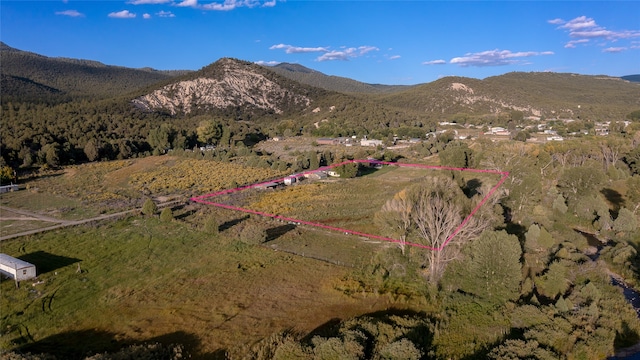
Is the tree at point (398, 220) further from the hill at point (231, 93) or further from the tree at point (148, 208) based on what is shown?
the hill at point (231, 93)

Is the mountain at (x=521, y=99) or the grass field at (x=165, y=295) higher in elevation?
the mountain at (x=521, y=99)

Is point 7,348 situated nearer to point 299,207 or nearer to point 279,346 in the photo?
point 279,346

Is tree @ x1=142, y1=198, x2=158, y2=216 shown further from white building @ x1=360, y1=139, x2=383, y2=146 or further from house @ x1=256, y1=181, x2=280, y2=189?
white building @ x1=360, y1=139, x2=383, y2=146

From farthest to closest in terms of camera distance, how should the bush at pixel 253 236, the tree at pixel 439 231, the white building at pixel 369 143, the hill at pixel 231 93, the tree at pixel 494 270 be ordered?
the hill at pixel 231 93, the white building at pixel 369 143, the bush at pixel 253 236, the tree at pixel 439 231, the tree at pixel 494 270

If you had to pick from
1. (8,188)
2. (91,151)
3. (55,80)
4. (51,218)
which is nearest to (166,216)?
(51,218)

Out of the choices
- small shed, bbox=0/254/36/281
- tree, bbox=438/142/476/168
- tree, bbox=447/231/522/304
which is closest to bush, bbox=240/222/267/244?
small shed, bbox=0/254/36/281

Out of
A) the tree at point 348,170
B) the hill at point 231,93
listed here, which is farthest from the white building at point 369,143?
the hill at point 231,93

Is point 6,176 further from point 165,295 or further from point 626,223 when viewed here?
point 626,223

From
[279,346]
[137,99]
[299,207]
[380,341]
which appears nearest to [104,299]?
[279,346]
